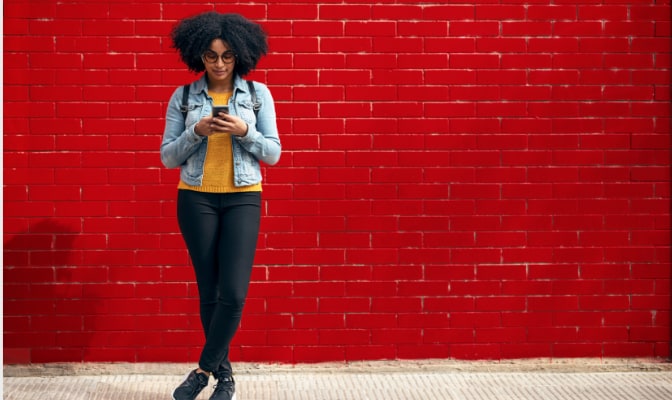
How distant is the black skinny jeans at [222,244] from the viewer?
166 inches

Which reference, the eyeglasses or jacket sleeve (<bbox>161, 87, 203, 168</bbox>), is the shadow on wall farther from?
the eyeglasses

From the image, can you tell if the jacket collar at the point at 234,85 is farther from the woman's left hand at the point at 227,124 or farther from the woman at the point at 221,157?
the woman's left hand at the point at 227,124

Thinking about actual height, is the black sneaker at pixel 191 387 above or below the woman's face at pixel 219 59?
below

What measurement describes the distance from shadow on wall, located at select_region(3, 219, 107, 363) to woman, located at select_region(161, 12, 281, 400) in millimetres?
1166

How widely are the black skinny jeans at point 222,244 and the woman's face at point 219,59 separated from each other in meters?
0.59

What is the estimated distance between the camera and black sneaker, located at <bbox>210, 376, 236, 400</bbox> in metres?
4.34

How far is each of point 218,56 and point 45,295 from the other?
1.97m

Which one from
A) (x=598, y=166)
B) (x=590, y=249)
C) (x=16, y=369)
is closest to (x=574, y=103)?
(x=598, y=166)

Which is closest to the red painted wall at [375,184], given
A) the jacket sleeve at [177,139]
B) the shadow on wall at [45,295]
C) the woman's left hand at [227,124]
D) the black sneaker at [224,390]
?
the shadow on wall at [45,295]

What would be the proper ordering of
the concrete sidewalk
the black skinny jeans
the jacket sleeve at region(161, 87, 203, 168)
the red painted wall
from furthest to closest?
1. the red painted wall
2. the concrete sidewalk
3. the black skinny jeans
4. the jacket sleeve at region(161, 87, 203, 168)

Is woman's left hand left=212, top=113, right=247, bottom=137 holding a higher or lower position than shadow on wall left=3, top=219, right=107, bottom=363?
higher

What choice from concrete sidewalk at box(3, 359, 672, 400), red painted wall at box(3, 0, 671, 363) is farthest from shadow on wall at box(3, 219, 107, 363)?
concrete sidewalk at box(3, 359, 672, 400)

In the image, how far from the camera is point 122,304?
5164 millimetres

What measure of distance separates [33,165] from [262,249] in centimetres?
142
